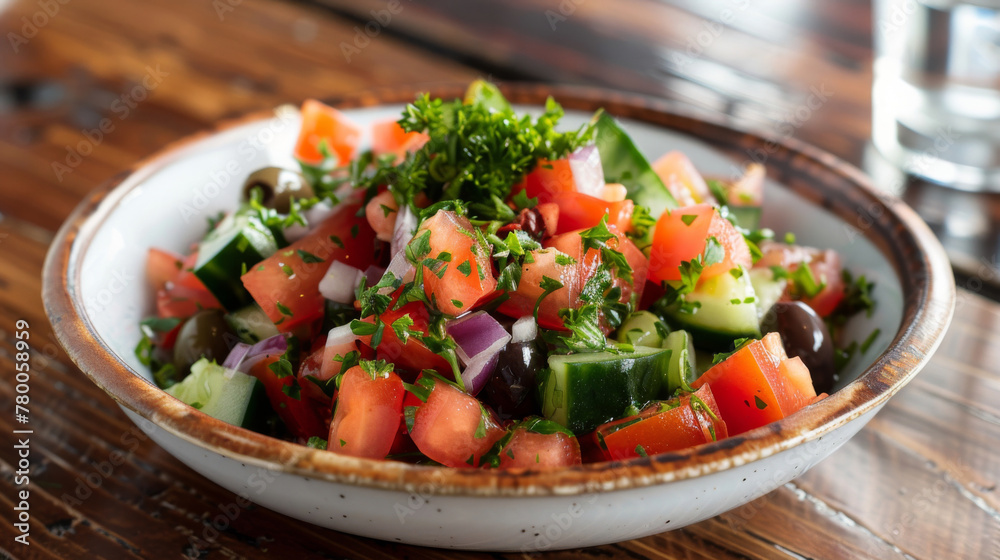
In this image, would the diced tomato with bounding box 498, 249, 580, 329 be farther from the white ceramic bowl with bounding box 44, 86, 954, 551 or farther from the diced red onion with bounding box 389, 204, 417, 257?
the white ceramic bowl with bounding box 44, 86, 954, 551

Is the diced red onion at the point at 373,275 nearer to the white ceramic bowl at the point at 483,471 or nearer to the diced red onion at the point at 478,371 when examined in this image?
the diced red onion at the point at 478,371

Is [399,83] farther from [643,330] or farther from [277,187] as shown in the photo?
[643,330]

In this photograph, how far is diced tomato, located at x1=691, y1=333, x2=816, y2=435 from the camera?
1486 millimetres

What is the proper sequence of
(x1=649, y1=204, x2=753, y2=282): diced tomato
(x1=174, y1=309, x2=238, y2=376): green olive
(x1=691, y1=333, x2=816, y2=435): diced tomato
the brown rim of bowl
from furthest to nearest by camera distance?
(x1=174, y1=309, x2=238, y2=376): green olive, (x1=649, y1=204, x2=753, y2=282): diced tomato, (x1=691, y1=333, x2=816, y2=435): diced tomato, the brown rim of bowl

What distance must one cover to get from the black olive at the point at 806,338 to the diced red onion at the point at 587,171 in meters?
0.48

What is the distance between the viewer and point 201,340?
180 centimetres

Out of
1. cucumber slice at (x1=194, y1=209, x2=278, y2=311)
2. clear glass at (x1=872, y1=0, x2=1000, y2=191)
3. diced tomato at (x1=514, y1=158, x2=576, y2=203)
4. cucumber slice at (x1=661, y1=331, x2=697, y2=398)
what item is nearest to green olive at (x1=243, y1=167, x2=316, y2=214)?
cucumber slice at (x1=194, y1=209, x2=278, y2=311)

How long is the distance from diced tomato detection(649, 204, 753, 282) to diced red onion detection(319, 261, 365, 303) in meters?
0.63

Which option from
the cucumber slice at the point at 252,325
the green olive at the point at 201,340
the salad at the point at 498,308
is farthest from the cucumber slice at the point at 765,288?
the green olive at the point at 201,340

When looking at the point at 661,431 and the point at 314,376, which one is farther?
the point at 314,376

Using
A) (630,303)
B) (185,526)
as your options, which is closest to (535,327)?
(630,303)

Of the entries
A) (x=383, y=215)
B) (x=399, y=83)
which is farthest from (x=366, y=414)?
(x=399, y=83)

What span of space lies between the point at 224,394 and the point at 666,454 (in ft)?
2.94

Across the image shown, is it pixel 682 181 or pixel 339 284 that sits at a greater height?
pixel 682 181
